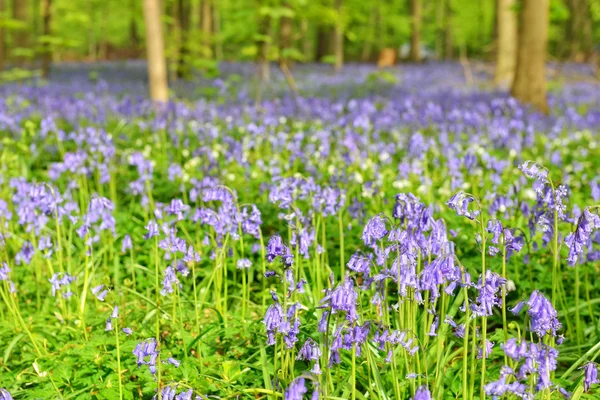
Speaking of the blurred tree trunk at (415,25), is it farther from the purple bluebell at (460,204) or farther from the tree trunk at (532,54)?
the purple bluebell at (460,204)

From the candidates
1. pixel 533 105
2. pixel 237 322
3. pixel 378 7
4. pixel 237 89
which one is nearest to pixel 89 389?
pixel 237 322

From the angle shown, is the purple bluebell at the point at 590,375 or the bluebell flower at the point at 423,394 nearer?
the bluebell flower at the point at 423,394

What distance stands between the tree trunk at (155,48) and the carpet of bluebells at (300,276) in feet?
6.24

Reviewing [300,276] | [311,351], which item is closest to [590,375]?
[311,351]

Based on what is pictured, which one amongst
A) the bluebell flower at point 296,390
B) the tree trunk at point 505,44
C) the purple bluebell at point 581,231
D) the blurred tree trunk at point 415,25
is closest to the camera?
the bluebell flower at point 296,390

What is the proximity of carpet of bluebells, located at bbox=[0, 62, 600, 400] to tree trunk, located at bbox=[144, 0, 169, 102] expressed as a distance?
6.24 ft

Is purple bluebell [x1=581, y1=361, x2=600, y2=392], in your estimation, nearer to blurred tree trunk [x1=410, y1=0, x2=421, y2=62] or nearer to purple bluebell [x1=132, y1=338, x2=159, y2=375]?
purple bluebell [x1=132, y1=338, x2=159, y2=375]

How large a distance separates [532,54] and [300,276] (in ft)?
25.5

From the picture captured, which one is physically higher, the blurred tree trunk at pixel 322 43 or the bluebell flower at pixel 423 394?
the blurred tree trunk at pixel 322 43

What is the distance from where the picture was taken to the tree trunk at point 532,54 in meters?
9.81

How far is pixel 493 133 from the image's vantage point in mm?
7676

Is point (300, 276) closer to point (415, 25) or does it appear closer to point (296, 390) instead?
point (296, 390)

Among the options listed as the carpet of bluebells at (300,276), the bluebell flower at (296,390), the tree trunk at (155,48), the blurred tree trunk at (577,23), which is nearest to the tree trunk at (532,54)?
the carpet of bluebells at (300,276)

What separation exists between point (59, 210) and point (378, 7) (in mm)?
37337
